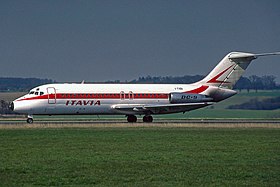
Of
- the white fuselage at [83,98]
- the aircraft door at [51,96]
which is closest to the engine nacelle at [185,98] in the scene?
the white fuselage at [83,98]

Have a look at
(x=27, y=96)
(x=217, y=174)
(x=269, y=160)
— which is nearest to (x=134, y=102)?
(x=27, y=96)

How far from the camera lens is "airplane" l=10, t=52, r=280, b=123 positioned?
57.0 m

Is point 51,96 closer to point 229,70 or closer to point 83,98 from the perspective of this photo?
point 83,98

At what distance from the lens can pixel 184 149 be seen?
29.8 metres

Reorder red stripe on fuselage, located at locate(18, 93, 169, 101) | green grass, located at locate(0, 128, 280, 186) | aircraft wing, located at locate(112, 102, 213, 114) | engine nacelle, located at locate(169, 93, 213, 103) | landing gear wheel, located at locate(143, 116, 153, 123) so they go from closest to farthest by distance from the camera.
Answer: green grass, located at locate(0, 128, 280, 186) < red stripe on fuselage, located at locate(18, 93, 169, 101) < aircraft wing, located at locate(112, 102, 213, 114) < engine nacelle, located at locate(169, 93, 213, 103) < landing gear wheel, located at locate(143, 116, 153, 123)

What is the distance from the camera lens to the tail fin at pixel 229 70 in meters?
62.2

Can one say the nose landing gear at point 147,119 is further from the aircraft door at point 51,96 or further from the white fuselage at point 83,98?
the aircraft door at point 51,96

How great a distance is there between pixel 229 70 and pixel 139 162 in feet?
127

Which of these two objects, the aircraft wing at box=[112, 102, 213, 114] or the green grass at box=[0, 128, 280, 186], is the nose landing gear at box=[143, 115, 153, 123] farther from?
the green grass at box=[0, 128, 280, 186]

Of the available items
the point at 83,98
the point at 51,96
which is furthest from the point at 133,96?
the point at 51,96

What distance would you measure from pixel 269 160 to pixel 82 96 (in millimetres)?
33282

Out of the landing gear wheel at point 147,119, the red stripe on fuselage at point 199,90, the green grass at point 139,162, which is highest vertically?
the red stripe on fuselage at point 199,90

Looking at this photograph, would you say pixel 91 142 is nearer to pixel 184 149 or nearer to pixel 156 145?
pixel 156 145

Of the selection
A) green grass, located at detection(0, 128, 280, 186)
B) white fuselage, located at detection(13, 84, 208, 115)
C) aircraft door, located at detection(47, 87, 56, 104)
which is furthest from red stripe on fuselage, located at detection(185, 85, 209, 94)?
green grass, located at detection(0, 128, 280, 186)
